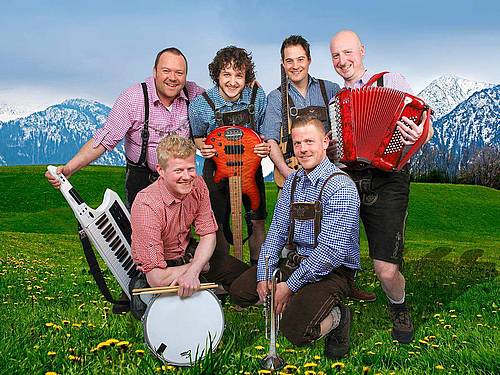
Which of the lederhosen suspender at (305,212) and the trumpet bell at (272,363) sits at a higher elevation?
the lederhosen suspender at (305,212)

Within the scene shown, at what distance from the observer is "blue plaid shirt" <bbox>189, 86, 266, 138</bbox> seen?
6375 mm

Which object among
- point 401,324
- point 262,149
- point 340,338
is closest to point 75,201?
point 262,149

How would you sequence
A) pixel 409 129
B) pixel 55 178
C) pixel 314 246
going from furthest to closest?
pixel 55 178, pixel 409 129, pixel 314 246

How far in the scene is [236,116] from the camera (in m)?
6.41

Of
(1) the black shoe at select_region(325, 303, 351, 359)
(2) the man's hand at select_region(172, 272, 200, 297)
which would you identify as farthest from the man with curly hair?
(1) the black shoe at select_region(325, 303, 351, 359)

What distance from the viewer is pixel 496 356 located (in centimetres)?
503

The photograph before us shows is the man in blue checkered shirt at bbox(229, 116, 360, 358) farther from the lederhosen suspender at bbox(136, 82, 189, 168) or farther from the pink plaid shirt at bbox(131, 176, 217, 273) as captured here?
the lederhosen suspender at bbox(136, 82, 189, 168)

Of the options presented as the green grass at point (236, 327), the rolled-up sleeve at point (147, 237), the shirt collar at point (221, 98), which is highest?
the shirt collar at point (221, 98)

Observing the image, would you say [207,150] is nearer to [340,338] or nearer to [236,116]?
[236,116]

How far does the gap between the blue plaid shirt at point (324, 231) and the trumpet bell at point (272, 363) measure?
2.11 ft

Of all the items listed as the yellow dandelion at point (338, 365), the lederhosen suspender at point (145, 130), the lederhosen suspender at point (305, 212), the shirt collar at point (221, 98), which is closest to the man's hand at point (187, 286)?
the lederhosen suspender at point (305, 212)

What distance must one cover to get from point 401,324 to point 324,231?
1.49m

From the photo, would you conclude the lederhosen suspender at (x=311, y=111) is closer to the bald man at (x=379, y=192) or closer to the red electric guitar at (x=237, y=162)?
the red electric guitar at (x=237, y=162)

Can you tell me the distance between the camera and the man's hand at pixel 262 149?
6.34 metres
